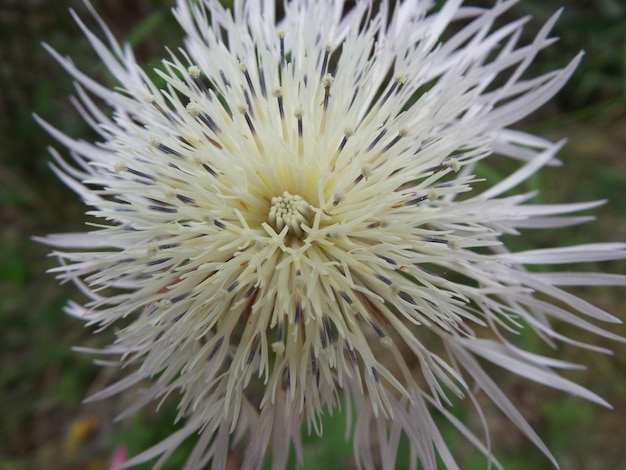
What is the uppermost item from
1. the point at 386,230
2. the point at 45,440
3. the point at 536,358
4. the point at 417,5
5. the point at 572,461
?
the point at 417,5

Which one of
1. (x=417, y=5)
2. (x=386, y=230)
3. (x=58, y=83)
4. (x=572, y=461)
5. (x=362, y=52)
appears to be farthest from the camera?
(x=58, y=83)

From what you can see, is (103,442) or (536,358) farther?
(103,442)

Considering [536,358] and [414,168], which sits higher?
[414,168]

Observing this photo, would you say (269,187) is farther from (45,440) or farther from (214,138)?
(45,440)

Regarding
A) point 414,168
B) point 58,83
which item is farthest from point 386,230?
point 58,83

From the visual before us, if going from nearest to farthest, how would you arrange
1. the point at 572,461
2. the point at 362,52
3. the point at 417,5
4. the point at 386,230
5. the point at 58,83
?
the point at 386,230 → the point at 362,52 → the point at 417,5 → the point at 572,461 → the point at 58,83

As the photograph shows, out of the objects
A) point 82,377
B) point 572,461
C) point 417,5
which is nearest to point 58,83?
point 82,377
